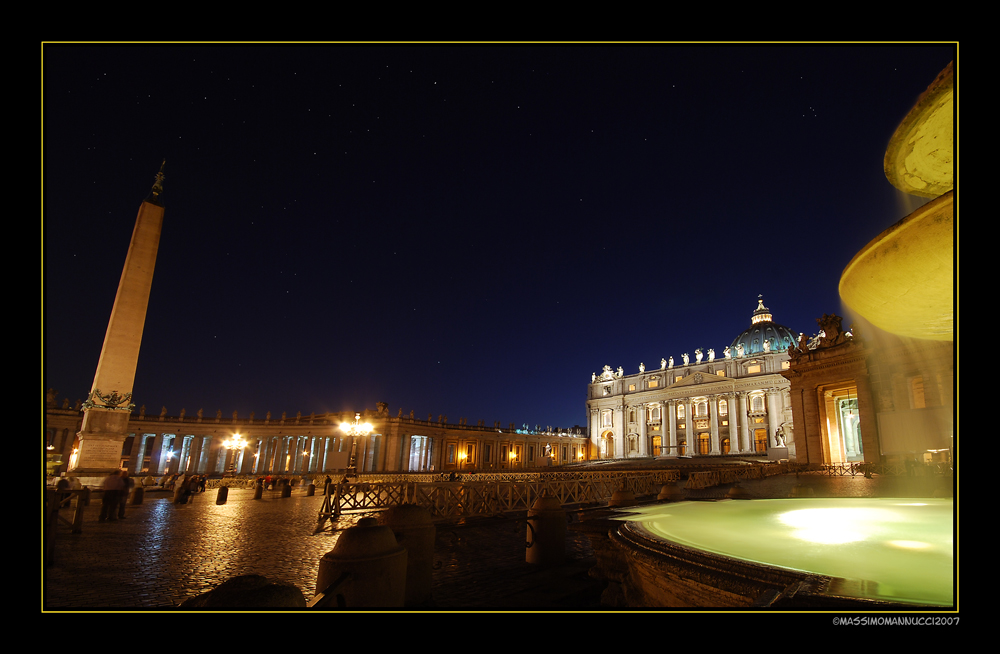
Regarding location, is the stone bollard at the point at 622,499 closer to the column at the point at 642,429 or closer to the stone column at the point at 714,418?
the stone column at the point at 714,418

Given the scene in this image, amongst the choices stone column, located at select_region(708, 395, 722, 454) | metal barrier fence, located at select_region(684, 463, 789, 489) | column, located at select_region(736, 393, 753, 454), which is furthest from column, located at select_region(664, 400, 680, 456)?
metal barrier fence, located at select_region(684, 463, 789, 489)

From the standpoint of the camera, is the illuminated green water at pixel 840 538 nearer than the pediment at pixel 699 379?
Yes

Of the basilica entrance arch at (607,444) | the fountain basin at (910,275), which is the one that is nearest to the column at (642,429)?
the basilica entrance arch at (607,444)

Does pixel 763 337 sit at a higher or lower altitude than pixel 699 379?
higher

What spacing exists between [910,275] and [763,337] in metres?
89.6

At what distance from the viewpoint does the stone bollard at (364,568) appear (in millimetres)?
3354

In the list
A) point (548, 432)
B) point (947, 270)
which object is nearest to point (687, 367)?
point (548, 432)

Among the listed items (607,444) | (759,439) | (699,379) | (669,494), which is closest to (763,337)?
(699,379)

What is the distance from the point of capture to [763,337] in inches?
3250

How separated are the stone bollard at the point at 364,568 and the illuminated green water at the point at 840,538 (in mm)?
2386

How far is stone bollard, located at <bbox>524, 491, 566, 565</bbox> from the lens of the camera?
22.9ft

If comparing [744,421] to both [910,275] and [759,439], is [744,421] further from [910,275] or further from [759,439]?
[910,275]
